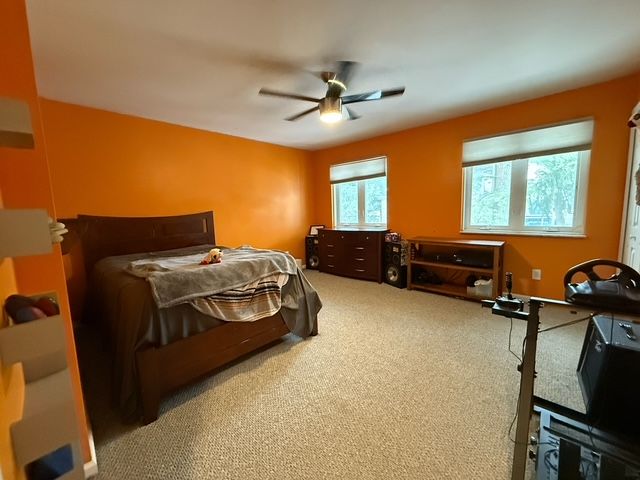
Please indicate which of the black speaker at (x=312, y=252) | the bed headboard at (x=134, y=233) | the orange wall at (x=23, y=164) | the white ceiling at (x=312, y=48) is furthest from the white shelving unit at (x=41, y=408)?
the black speaker at (x=312, y=252)

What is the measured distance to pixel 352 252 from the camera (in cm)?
443

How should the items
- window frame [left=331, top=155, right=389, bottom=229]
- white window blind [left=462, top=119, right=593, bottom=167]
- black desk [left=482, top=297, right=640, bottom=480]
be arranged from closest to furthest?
black desk [left=482, top=297, right=640, bottom=480]
white window blind [left=462, top=119, right=593, bottom=167]
window frame [left=331, top=155, right=389, bottom=229]

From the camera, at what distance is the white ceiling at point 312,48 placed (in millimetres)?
1608

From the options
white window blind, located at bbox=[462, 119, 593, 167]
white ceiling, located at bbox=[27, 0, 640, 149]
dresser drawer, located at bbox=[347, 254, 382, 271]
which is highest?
white ceiling, located at bbox=[27, 0, 640, 149]

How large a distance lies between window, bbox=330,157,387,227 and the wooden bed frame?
7.81 ft

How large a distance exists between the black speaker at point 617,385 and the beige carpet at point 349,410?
11.3 inches

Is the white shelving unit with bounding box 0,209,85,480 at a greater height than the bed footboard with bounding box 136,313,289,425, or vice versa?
the white shelving unit with bounding box 0,209,85,480

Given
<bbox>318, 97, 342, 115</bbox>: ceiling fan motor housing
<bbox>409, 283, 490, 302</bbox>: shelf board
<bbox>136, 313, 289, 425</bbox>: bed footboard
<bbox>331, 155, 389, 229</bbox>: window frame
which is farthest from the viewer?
<bbox>331, 155, 389, 229</bbox>: window frame

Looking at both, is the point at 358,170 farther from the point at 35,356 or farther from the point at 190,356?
the point at 35,356

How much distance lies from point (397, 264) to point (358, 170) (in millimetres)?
A: 1827

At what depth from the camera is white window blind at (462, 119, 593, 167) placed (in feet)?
9.14

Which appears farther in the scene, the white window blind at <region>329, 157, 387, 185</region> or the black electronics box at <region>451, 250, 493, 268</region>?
the white window blind at <region>329, 157, 387, 185</region>

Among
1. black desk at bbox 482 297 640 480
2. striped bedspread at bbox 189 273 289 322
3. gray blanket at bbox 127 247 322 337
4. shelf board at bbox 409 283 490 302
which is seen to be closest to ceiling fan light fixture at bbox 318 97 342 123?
gray blanket at bbox 127 247 322 337

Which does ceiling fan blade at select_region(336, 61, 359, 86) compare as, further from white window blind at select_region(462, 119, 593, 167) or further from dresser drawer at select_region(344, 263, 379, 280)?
dresser drawer at select_region(344, 263, 379, 280)
